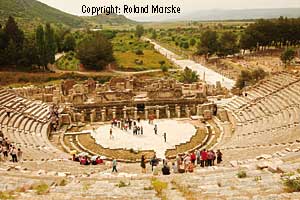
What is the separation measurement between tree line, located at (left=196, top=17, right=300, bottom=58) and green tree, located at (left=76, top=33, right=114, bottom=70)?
25.0 metres

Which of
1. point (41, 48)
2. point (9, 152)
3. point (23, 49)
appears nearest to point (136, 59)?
point (41, 48)

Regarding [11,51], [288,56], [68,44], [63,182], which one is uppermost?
[68,44]

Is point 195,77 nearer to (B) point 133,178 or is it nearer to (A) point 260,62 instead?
(A) point 260,62

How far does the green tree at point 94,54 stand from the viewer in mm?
69875

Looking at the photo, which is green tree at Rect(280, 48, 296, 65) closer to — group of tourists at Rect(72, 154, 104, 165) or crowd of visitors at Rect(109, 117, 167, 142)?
crowd of visitors at Rect(109, 117, 167, 142)

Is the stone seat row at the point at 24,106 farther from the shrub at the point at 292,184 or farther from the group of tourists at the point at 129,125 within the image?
the shrub at the point at 292,184

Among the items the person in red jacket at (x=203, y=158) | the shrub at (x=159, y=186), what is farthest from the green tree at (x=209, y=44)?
the shrub at (x=159, y=186)

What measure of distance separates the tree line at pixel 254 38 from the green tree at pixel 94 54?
2497 cm

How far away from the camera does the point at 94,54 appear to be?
6994 centimetres

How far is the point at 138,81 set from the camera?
4803cm

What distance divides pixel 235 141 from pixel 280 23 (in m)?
69.2

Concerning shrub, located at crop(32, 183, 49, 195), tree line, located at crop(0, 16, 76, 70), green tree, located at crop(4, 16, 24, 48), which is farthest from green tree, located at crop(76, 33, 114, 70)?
shrub, located at crop(32, 183, 49, 195)

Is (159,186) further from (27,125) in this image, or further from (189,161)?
(27,125)

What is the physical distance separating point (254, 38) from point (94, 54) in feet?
124
